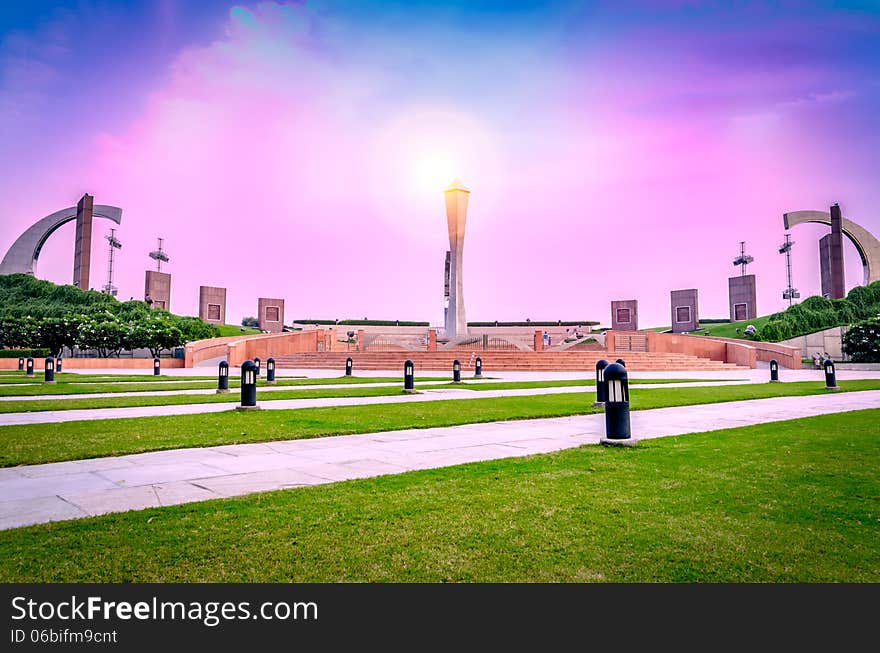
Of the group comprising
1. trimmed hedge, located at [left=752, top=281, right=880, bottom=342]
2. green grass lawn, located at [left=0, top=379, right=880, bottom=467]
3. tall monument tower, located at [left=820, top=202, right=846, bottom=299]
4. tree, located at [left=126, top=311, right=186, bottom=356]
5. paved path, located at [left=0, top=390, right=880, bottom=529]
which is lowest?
paved path, located at [left=0, top=390, right=880, bottom=529]

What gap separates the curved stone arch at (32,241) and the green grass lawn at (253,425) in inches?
2518

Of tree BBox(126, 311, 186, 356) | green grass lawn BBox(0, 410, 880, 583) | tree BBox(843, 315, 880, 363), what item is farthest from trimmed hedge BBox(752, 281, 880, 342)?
tree BBox(126, 311, 186, 356)

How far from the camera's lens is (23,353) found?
4169cm

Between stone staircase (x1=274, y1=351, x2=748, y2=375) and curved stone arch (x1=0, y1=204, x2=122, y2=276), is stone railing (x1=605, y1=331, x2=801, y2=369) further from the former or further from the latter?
curved stone arch (x1=0, y1=204, x2=122, y2=276)

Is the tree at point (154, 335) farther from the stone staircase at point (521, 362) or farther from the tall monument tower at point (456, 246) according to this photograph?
the tall monument tower at point (456, 246)

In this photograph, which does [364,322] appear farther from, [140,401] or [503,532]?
[503,532]

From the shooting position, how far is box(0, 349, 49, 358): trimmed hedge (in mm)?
41716

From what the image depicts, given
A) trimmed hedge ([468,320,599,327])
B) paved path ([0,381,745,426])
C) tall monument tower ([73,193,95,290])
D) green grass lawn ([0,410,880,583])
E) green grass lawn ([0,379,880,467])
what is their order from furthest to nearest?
trimmed hedge ([468,320,599,327]), tall monument tower ([73,193,95,290]), paved path ([0,381,745,426]), green grass lawn ([0,379,880,467]), green grass lawn ([0,410,880,583])

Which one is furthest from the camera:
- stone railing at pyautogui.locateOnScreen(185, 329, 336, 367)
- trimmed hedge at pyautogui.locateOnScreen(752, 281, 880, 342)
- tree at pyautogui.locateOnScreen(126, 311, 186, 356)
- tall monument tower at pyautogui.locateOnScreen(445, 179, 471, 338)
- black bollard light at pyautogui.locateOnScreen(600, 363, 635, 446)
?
tall monument tower at pyautogui.locateOnScreen(445, 179, 471, 338)

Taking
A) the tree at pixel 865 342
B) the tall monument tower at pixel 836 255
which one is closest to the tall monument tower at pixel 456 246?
the tree at pixel 865 342

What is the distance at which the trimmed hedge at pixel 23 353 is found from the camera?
137 feet

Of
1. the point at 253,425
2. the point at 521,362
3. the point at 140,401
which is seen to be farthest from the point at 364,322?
the point at 253,425

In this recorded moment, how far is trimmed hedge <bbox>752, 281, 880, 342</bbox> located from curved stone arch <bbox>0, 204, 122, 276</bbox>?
6714 cm
